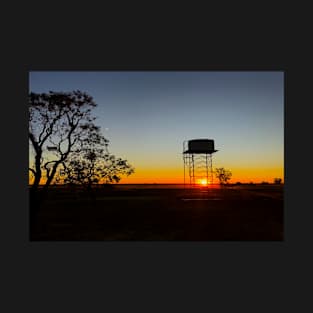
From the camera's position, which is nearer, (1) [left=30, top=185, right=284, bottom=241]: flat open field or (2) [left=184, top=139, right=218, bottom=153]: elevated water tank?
(1) [left=30, top=185, right=284, bottom=241]: flat open field

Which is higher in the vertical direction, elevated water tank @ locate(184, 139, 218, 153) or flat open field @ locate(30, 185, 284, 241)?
elevated water tank @ locate(184, 139, 218, 153)

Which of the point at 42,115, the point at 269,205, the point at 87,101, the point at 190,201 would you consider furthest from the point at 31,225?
the point at 269,205

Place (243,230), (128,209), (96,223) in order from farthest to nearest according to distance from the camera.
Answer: (128,209)
(96,223)
(243,230)

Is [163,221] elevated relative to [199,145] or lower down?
lower down

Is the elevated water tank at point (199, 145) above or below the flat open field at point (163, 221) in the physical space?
above

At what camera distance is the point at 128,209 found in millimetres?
11422

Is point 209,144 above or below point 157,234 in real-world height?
above

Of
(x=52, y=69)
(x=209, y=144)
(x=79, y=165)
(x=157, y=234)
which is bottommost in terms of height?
(x=157, y=234)

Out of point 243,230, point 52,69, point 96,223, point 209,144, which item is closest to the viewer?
point 52,69

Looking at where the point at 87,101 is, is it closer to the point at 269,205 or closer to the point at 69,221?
the point at 69,221

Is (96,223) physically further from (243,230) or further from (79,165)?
(243,230)

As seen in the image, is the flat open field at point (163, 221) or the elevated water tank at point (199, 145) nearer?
the flat open field at point (163, 221)

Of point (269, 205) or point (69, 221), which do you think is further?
point (269, 205)

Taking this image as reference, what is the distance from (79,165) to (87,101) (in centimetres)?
213
